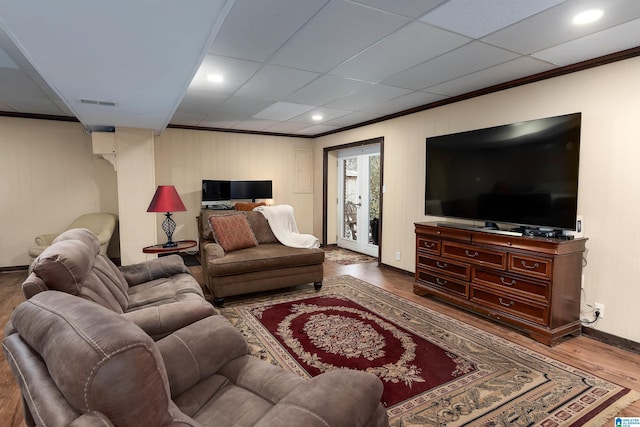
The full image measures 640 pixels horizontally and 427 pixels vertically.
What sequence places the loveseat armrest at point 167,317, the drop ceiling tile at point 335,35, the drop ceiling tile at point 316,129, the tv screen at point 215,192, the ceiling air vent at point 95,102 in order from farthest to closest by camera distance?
1. the drop ceiling tile at point 316,129
2. the tv screen at point 215,192
3. the ceiling air vent at point 95,102
4. the drop ceiling tile at point 335,35
5. the loveseat armrest at point 167,317

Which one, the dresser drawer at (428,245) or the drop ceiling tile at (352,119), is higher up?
the drop ceiling tile at (352,119)

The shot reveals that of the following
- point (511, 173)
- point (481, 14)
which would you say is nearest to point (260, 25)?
point (481, 14)

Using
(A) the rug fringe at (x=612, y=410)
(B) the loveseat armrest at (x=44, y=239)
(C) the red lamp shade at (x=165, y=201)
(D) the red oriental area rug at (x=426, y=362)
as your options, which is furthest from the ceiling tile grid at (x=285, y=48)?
(A) the rug fringe at (x=612, y=410)

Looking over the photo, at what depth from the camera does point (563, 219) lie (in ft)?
9.70

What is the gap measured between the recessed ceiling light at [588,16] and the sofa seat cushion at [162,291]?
10.7 feet

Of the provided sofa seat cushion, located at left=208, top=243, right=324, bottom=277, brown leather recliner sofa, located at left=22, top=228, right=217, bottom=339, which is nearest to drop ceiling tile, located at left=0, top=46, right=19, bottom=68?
brown leather recliner sofa, located at left=22, top=228, right=217, bottom=339

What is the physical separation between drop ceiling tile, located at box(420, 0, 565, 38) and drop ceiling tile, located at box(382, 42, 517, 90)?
29 centimetres

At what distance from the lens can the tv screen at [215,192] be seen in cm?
605

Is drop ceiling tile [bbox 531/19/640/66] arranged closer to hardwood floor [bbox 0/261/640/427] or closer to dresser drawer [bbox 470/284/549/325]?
dresser drawer [bbox 470/284/549/325]

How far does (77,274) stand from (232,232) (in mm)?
2397

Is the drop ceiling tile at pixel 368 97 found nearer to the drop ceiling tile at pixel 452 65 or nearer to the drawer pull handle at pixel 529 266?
the drop ceiling tile at pixel 452 65

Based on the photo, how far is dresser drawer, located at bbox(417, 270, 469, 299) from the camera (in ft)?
11.6

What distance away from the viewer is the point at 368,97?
13.6ft

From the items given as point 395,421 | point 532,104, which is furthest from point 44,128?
point 532,104
